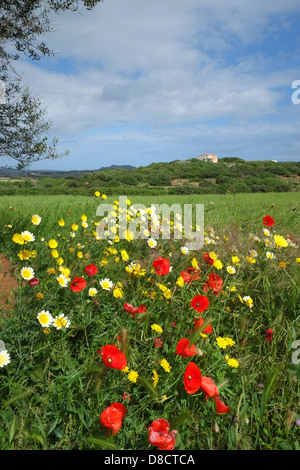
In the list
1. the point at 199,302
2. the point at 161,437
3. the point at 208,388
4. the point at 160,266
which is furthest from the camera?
the point at 160,266

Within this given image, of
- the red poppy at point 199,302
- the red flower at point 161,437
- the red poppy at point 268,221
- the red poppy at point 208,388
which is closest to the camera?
the red flower at point 161,437

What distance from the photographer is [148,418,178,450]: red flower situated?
1.12 meters

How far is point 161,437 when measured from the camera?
1131mm

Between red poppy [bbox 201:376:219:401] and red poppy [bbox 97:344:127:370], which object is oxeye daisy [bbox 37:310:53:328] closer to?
red poppy [bbox 97:344:127:370]

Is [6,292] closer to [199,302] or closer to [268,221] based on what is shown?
[199,302]

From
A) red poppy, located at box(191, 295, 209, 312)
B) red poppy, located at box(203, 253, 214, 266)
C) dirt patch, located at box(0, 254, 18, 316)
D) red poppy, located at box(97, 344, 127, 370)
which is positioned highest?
red poppy, located at box(203, 253, 214, 266)

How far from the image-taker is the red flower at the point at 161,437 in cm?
112

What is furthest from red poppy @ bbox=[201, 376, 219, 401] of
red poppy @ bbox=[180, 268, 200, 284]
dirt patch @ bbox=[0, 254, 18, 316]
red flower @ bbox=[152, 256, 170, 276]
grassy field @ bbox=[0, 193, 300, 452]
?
dirt patch @ bbox=[0, 254, 18, 316]

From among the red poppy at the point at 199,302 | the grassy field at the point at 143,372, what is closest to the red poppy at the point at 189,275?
the grassy field at the point at 143,372

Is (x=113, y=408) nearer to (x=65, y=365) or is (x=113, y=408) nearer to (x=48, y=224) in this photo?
(x=65, y=365)

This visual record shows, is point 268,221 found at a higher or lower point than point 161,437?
higher

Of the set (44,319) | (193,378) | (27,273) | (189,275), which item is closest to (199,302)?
(193,378)

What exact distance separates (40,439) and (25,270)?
2.89 ft

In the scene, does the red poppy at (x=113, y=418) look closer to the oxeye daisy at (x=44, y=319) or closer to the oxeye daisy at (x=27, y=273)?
the oxeye daisy at (x=44, y=319)
